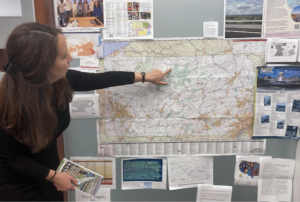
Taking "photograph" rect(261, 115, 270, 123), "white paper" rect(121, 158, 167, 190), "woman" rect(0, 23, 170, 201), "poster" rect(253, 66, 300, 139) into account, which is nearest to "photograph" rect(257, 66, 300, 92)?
"poster" rect(253, 66, 300, 139)

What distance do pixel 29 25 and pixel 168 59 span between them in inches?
25.4

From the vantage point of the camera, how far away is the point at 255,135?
3.87ft

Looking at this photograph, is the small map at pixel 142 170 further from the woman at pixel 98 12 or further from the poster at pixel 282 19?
the poster at pixel 282 19

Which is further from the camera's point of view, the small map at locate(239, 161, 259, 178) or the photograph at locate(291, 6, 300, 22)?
the small map at locate(239, 161, 259, 178)

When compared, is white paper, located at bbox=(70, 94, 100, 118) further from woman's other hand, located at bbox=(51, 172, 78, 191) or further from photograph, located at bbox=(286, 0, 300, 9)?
photograph, located at bbox=(286, 0, 300, 9)

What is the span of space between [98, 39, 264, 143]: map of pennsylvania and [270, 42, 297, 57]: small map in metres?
0.06

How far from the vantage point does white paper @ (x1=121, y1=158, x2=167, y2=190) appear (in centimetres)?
123

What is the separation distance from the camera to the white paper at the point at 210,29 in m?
1.08

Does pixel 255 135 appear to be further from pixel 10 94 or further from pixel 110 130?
pixel 10 94

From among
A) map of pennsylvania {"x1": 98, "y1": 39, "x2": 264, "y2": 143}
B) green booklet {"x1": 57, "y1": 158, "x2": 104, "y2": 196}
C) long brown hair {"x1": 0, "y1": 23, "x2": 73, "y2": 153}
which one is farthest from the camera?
map of pennsylvania {"x1": 98, "y1": 39, "x2": 264, "y2": 143}

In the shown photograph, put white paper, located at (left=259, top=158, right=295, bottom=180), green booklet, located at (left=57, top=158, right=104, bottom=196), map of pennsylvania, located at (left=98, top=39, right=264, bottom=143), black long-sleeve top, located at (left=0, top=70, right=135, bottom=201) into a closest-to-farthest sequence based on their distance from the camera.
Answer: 1. black long-sleeve top, located at (left=0, top=70, right=135, bottom=201)
2. green booklet, located at (left=57, top=158, right=104, bottom=196)
3. map of pennsylvania, located at (left=98, top=39, right=264, bottom=143)
4. white paper, located at (left=259, top=158, right=295, bottom=180)

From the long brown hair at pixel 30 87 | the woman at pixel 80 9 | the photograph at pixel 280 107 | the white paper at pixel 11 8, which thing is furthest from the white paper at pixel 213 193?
the white paper at pixel 11 8

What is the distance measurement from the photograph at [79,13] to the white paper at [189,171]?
0.87 m

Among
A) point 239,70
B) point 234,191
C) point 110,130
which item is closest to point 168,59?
point 239,70
